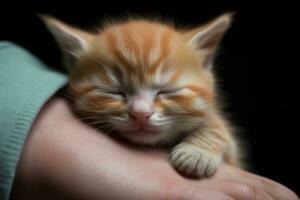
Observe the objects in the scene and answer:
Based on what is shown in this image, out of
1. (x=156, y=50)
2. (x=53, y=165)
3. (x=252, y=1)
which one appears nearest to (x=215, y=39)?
(x=156, y=50)

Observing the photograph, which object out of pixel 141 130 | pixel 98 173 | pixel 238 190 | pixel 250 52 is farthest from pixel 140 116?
pixel 250 52

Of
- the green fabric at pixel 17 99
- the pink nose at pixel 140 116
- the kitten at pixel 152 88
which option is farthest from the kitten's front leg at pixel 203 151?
the green fabric at pixel 17 99

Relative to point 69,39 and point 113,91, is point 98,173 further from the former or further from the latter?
point 69,39

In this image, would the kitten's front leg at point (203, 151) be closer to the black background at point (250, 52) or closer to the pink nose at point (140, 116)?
the pink nose at point (140, 116)

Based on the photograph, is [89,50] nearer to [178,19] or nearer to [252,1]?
[178,19]

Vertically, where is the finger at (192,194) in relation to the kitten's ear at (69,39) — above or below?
below

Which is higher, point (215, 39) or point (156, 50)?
point (215, 39)

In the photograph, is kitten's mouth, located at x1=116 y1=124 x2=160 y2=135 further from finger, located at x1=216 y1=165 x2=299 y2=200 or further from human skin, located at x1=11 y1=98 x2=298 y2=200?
finger, located at x1=216 y1=165 x2=299 y2=200
